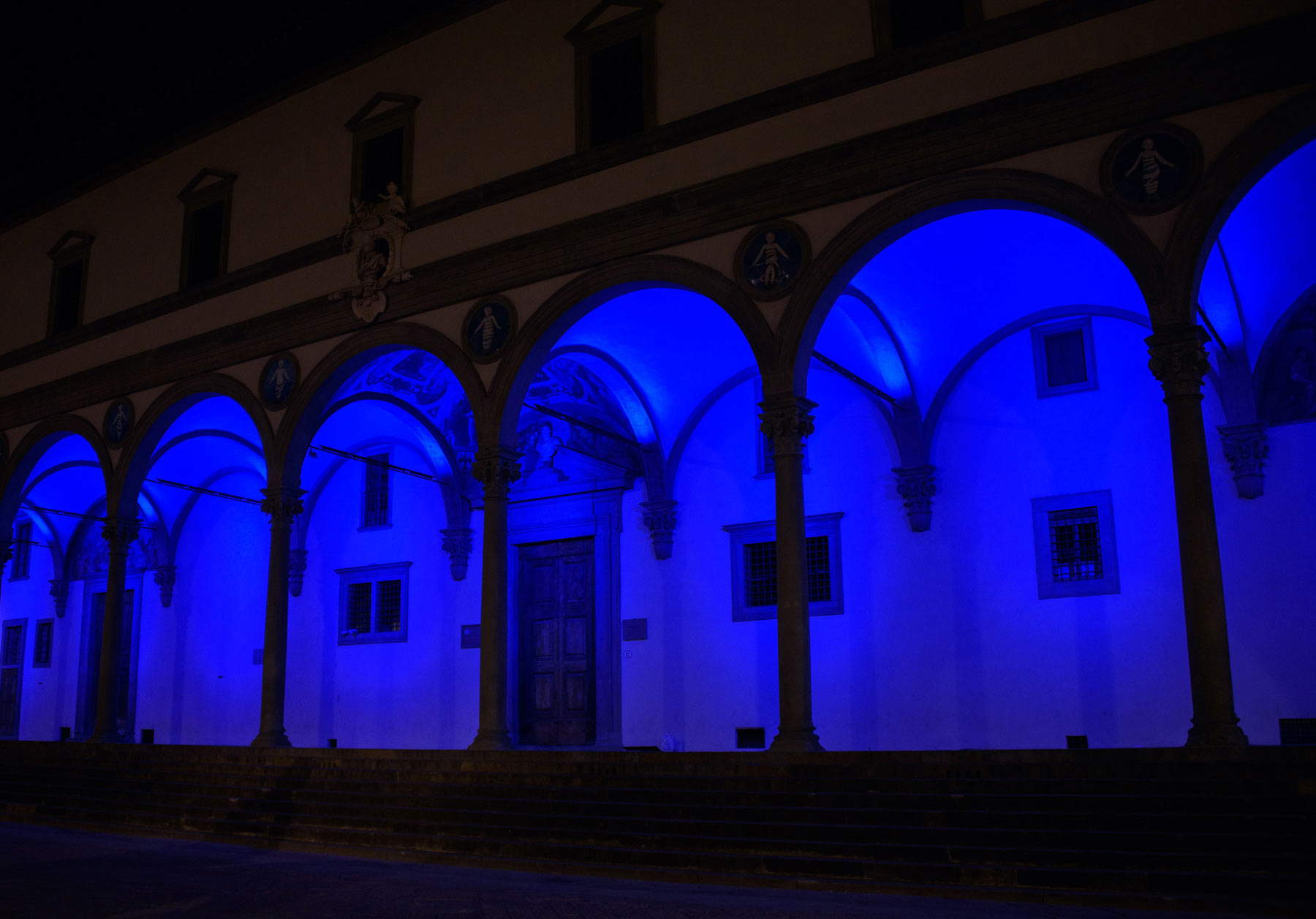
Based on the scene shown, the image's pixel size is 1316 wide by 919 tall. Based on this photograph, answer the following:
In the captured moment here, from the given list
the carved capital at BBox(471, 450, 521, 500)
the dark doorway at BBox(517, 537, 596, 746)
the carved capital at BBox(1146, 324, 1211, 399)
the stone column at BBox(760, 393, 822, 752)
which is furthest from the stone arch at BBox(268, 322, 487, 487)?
the carved capital at BBox(1146, 324, 1211, 399)

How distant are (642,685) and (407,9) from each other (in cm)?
985

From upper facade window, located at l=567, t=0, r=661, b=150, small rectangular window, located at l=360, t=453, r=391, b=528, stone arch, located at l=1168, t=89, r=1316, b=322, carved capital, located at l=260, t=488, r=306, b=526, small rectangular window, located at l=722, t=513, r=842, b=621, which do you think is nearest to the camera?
stone arch, located at l=1168, t=89, r=1316, b=322

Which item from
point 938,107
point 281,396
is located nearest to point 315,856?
point 281,396

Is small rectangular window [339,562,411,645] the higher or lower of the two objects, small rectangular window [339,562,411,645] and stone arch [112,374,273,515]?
the lower

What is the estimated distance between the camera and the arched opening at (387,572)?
59.0ft

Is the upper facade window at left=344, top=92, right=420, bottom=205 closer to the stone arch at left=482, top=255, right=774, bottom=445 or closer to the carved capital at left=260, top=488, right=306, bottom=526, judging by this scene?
the stone arch at left=482, top=255, right=774, bottom=445

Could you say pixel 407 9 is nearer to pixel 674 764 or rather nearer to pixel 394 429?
pixel 394 429

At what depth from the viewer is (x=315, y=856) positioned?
1088 centimetres

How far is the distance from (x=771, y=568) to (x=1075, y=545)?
13.3 feet

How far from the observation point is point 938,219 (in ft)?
36.4

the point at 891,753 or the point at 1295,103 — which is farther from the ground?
the point at 1295,103

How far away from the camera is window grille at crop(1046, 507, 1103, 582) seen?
45.2 ft

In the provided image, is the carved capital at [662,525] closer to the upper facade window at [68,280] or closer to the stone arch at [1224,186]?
the stone arch at [1224,186]

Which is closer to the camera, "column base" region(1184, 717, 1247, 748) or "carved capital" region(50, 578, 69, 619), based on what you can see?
"column base" region(1184, 717, 1247, 748)
